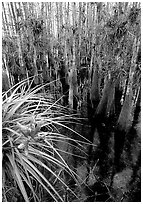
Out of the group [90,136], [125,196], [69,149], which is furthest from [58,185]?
[90,136]

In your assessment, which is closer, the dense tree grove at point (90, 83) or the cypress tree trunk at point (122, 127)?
the dense tree grove at point (90, 83)

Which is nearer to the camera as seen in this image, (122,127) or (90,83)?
(122,127)

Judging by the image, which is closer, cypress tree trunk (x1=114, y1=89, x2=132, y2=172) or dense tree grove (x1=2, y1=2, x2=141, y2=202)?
dense tree grove (x1=2, y1=2, x2=141, y2=202)

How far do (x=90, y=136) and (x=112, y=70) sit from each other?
0.87 meters

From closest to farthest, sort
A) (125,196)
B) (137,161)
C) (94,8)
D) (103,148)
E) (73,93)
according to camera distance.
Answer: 1. (125,196)
2. (137,161)
3. (103,148)
4. (94,8)
5. (73,93)

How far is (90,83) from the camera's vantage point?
9.61ft

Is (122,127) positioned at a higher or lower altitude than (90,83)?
lower

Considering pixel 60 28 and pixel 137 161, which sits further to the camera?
pixel 60 28

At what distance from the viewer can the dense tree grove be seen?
1871mm

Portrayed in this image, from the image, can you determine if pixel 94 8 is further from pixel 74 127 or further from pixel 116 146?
pixel 116 146

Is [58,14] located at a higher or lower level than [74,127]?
higher

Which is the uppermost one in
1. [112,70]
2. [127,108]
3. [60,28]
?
[60,28]

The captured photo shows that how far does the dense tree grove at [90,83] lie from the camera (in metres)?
1.87

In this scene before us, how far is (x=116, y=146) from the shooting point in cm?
232
